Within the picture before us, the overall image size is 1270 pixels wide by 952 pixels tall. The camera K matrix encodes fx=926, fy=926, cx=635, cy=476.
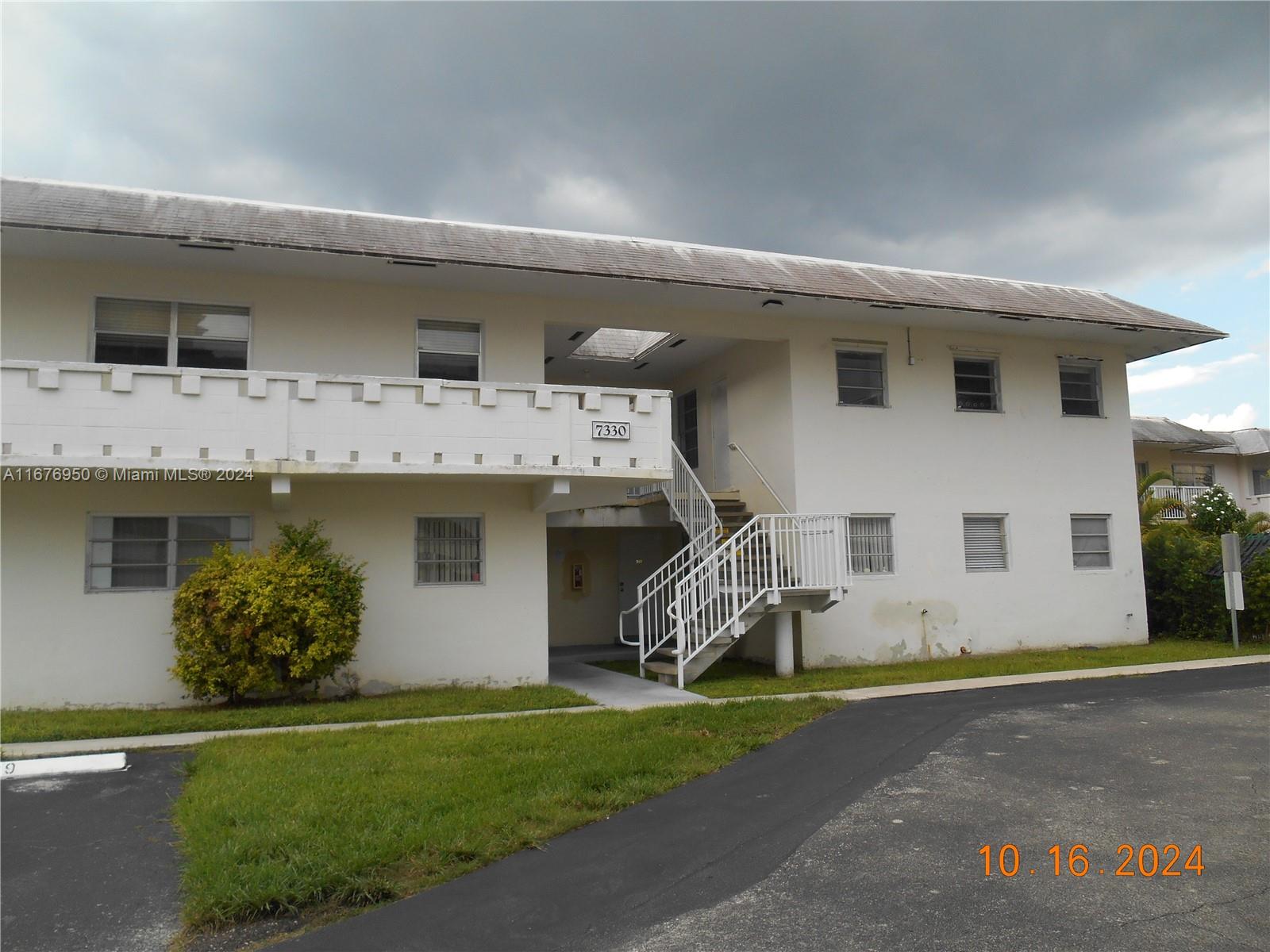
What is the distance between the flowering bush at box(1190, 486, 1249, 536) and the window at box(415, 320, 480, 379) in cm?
1873

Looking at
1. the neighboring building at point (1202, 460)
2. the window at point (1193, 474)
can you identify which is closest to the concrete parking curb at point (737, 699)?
the neighboring building at point (1202, 460)

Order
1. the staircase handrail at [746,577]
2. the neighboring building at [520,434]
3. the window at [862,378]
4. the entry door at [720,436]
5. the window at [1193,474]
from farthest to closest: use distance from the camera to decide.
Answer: the window at [1193,474], the entry door at [720,436], the window at [862,378], the staircase handrail at [746,577], the neighboring building at [520,434]

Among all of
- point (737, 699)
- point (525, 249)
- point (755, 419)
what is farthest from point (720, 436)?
point (737, 699)

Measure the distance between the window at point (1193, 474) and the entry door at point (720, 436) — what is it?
2462 centimetres

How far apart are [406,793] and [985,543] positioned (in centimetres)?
1317

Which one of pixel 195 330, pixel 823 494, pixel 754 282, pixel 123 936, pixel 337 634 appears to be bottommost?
pixel 123 936

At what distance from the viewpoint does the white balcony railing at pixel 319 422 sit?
10.8m

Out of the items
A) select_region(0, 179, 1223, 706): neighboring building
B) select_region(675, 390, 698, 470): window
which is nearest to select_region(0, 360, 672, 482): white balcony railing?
select_region(0, 179, 1223, 706): neighboring building

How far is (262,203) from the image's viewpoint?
13898 millimetres

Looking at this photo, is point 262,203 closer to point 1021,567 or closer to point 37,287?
point 37,287

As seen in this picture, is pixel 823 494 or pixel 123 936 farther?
pixel 823 494

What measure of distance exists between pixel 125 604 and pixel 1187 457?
3686 centimetres

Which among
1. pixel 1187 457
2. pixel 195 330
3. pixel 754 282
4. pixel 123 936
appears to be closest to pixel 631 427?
pixel 754 282

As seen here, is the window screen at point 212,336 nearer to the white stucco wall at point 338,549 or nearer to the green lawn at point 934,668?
the white stucco wall at point 338,549
